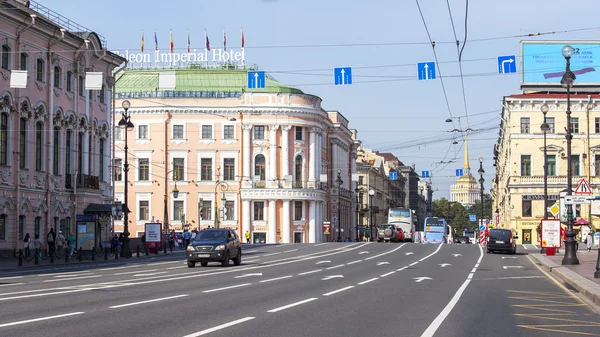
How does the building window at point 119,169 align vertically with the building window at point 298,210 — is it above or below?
above

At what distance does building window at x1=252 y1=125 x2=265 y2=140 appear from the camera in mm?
99000

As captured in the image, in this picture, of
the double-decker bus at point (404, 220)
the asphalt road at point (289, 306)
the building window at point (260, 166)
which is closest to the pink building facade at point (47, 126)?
the asphalt road at point (289, 306)

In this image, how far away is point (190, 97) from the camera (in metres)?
97.5

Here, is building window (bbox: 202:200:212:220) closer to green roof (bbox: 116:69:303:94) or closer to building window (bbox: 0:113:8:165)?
green roof (bbox: 116:69:303:94)

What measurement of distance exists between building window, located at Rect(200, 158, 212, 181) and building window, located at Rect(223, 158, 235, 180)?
1.58 metres

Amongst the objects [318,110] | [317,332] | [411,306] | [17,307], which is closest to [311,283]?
[411,306]

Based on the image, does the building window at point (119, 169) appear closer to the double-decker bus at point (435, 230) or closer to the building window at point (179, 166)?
the building window at point (179, 166)

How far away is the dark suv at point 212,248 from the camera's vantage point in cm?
3675

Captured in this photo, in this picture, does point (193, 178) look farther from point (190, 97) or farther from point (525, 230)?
point (525, 230)

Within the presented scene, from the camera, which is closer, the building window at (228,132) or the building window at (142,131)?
the building window at (142,131)

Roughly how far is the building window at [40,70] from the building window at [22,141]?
8.76ft

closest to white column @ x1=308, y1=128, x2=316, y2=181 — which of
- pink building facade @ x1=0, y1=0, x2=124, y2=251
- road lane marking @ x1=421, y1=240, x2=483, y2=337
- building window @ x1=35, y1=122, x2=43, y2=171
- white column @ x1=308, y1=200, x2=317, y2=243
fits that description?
white column @ x1=308, y1=200, x2=317, y2=243

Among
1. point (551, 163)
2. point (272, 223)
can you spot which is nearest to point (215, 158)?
point (272, 223)

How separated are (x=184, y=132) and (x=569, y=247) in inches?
2629
